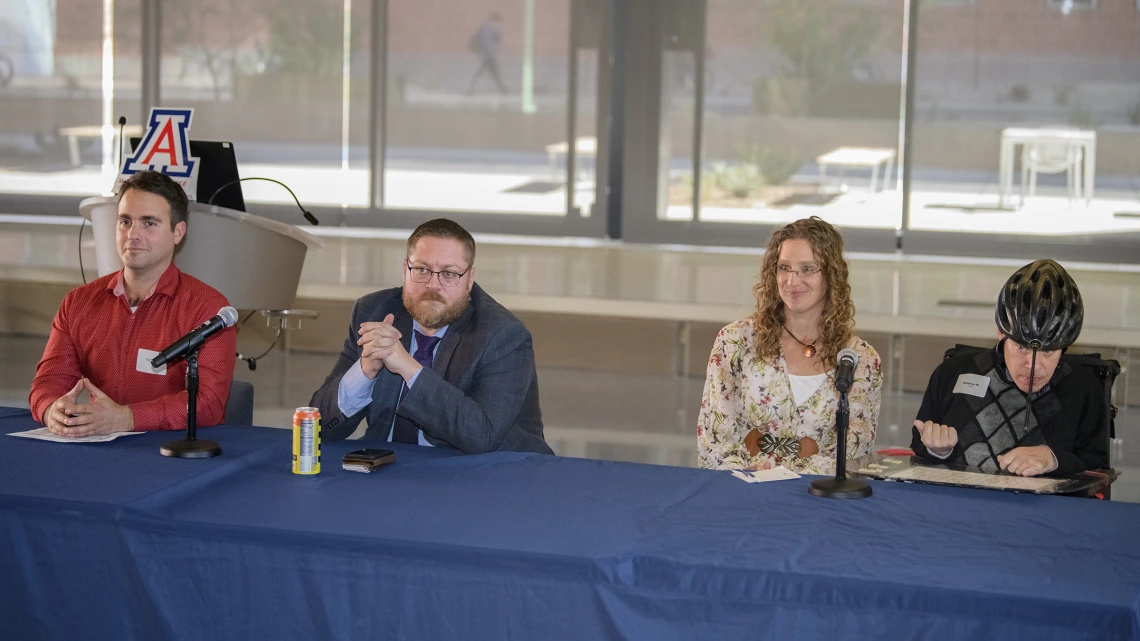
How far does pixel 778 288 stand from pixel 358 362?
110cm

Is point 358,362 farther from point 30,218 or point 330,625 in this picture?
point 30,218

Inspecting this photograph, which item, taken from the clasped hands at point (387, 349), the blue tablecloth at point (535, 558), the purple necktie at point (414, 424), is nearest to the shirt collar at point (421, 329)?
the purple necktie at point (414, 424)

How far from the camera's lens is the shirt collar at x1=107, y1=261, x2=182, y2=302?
10.5 feet

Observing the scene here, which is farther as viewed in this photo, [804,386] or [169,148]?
[169,148]

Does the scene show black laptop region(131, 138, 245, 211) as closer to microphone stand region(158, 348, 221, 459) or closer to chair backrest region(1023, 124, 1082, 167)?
microphone stand region(158, 348, 221, 459)

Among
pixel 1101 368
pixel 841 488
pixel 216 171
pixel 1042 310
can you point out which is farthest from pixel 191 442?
pixel 216 171

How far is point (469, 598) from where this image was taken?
82.4 inches

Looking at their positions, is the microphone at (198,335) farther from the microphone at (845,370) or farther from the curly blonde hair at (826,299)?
the curly blonde hair at (826,299)

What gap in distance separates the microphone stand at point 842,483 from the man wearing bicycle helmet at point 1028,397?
404mm

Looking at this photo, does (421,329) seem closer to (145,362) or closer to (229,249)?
(145,362)

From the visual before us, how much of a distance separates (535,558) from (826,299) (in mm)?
1456

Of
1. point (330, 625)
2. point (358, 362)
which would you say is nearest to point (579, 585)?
point (330, 625)

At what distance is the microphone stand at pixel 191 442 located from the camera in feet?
8.62

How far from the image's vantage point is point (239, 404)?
11.0 feet
